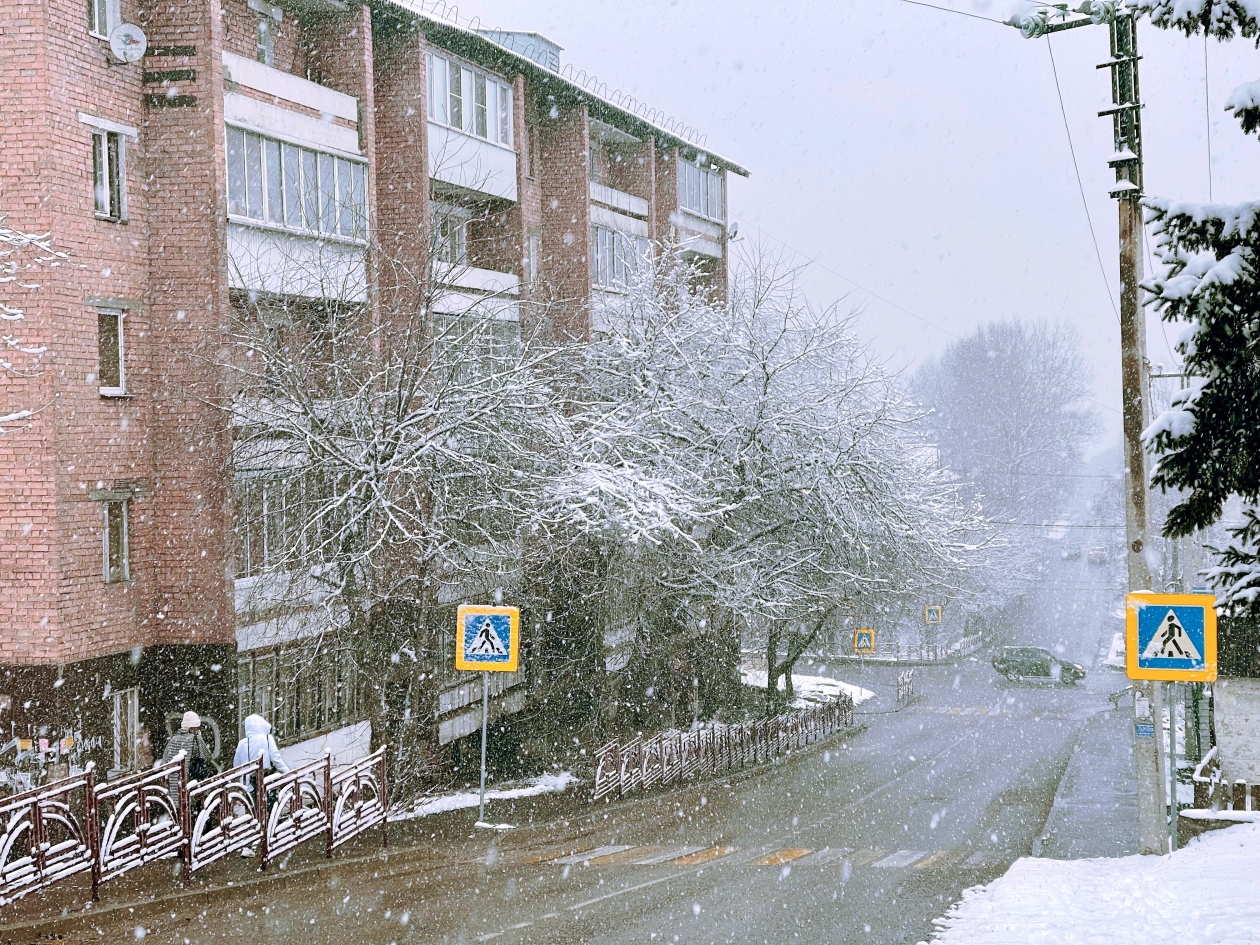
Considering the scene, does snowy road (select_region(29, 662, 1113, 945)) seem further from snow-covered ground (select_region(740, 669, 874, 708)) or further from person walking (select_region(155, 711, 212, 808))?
snow-covered ground (select_region(740, 669, 874, 708))

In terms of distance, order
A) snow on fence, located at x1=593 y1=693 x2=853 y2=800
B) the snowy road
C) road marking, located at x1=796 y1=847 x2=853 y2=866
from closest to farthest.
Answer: the snowy road, road marking, located at x1=796 y1=847 x2=853 y2=866, snow on fence, located at x1=593 y1=693 x2=853 y2=800

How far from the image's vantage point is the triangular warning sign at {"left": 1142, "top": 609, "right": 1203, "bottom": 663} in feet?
39.3

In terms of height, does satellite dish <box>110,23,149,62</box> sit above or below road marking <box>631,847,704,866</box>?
above

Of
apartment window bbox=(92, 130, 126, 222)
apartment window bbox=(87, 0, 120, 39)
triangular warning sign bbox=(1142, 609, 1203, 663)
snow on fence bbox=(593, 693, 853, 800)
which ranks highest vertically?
apartment window bbox=(87, 0, 120, 39)

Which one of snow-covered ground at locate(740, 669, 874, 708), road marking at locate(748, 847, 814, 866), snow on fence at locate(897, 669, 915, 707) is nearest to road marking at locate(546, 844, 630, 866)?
road marking at locate(748, 847, 814, 866)

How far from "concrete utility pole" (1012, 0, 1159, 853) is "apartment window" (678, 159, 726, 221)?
28932 mm

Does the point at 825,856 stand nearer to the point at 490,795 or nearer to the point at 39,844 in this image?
the point at 490,795

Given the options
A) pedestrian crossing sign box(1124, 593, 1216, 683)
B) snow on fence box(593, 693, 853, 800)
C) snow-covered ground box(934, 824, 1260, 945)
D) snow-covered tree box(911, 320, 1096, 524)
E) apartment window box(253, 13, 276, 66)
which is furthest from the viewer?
snow-covered tree box(911, 320, 1096, 524)

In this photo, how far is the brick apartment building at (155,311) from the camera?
17297 millimetres

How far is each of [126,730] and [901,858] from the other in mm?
11911

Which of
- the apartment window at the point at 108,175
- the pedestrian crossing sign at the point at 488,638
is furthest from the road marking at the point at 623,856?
the apartment window at the point at 108,175

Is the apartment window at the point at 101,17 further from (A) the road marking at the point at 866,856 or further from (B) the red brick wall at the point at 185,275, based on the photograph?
(A) the road marking at the point at 866,856

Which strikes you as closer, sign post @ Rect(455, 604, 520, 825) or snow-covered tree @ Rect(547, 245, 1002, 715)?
sign post @ Rect(455, 604, 520, 825)

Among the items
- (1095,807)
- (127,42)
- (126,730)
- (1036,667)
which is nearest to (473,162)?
(127,42)
